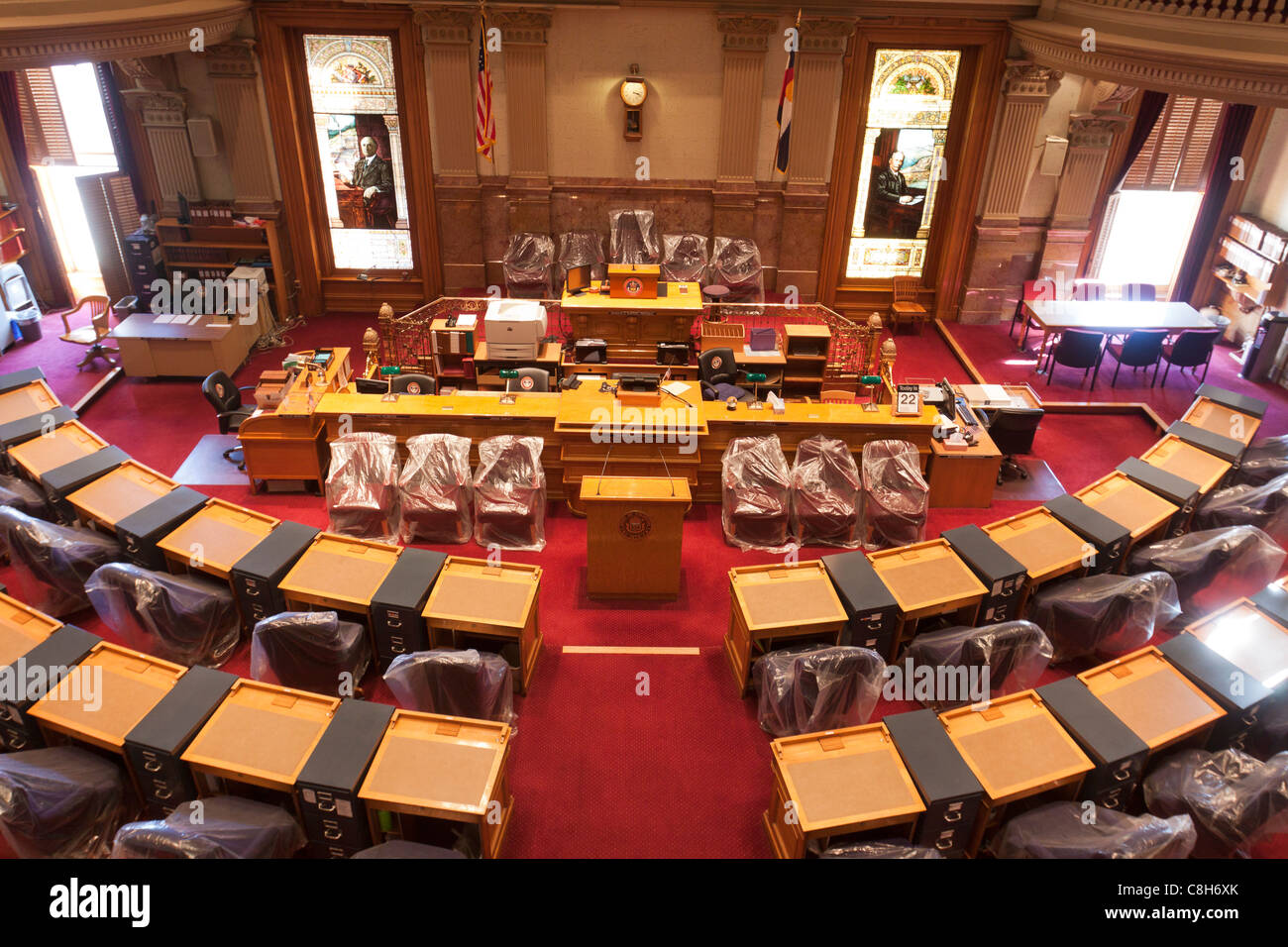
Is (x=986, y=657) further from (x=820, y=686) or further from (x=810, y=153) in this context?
(x=810, y=153)

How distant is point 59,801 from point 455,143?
31.6 feet

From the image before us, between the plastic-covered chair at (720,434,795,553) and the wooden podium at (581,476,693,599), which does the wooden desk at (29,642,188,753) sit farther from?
the plastic-covered chair at (720,434,795,553)

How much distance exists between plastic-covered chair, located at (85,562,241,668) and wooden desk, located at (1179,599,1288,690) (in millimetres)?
6806

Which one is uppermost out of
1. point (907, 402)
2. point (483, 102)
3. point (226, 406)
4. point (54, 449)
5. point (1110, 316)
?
point (483, 102)

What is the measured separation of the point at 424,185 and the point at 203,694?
889 cm

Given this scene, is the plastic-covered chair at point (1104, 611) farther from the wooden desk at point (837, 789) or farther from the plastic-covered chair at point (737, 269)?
the plastic-covered chair at point (737, 269)

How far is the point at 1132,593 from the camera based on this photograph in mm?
6328

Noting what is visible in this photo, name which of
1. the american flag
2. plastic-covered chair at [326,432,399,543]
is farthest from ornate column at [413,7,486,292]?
plastic-covered chair at [326,432,399,543]

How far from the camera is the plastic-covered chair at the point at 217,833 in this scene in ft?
14.1

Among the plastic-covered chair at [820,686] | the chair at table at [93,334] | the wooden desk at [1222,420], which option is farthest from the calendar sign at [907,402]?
the chair at table at [93,334]

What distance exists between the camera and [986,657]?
5.88m

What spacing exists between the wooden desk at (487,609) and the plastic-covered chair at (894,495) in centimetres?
322

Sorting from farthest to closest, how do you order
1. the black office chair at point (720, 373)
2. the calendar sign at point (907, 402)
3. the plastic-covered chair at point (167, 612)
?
the black office chair at point (720, 373) < the calendar sign at point (907, 402) < the plastic-covered chair at point (167, 612)

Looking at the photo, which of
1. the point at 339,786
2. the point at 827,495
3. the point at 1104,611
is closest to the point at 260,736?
the point at 339,786
